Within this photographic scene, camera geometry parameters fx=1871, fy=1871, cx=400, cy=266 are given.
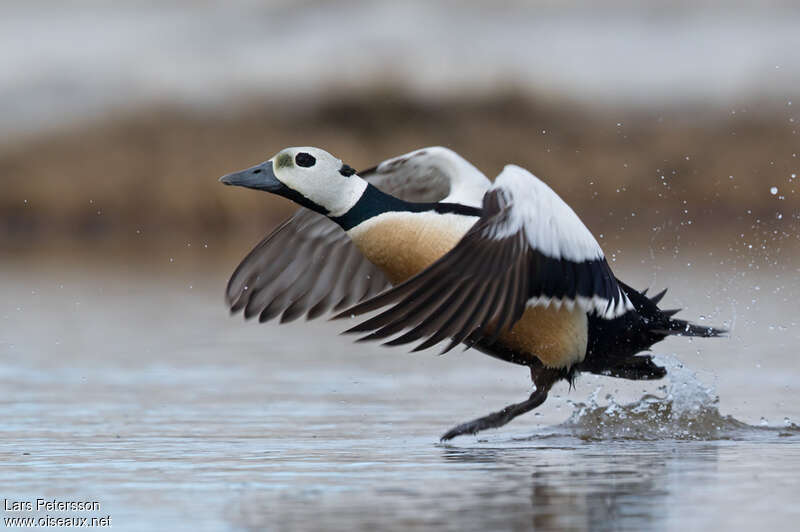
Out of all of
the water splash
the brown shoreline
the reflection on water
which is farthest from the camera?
the brown shoreline

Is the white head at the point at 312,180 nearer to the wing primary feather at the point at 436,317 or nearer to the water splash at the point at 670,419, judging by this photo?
the wing primary feather at the point at 436,317

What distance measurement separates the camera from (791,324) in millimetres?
14953

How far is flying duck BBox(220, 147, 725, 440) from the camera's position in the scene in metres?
7.79

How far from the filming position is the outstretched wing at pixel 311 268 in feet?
33.2

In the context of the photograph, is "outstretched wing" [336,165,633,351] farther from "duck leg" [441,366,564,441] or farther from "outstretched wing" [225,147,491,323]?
"outstretched wing" [225,147,491,323]

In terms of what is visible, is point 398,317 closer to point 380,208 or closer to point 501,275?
point 501,275

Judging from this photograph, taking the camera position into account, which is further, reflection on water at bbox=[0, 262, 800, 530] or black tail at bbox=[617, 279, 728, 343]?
black tail at bbox=[617, 279, 728, 343]

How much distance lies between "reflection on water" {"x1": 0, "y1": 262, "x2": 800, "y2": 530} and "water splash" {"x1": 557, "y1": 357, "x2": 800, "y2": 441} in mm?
13

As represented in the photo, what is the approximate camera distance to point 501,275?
7.90 metres

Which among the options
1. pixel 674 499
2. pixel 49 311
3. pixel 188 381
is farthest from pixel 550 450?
pixel 49 311

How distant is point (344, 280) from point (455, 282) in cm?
245

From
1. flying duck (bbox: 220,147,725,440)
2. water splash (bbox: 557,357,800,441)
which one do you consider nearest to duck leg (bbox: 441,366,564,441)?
flying duck (bbox: 220,147,725,440)

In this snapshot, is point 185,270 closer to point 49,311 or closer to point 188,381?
point 49,311

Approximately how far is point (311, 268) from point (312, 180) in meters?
1.45
